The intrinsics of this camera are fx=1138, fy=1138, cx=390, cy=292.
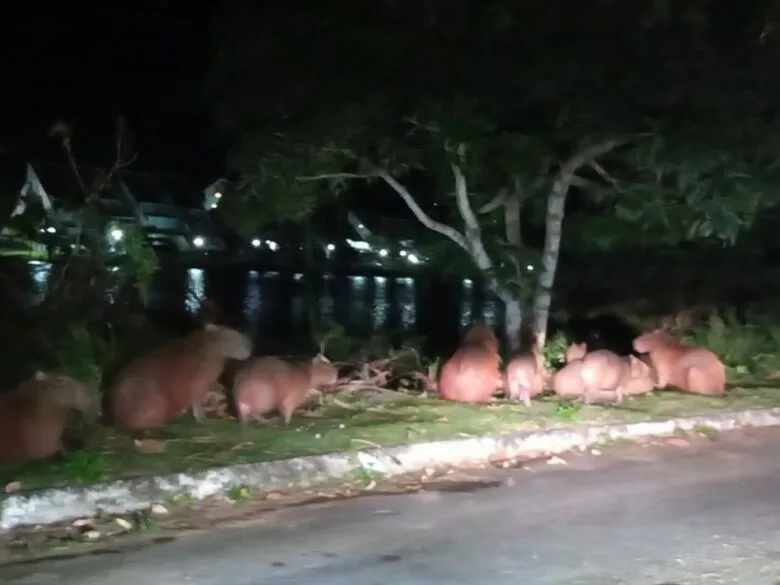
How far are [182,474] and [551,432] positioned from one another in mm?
3503

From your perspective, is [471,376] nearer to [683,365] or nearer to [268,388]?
[268,388]

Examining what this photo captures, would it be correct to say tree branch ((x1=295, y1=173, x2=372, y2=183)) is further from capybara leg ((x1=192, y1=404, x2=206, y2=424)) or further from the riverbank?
capybara leg ((x1=192, y1=404, x2=206, y2=424))

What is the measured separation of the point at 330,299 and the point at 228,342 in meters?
12.7

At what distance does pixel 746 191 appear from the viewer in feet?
37.9

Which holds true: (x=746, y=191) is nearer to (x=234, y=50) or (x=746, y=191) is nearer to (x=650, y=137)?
(x=650, y=137)

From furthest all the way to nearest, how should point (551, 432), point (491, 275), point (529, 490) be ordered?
point (491, 275) < point (551, 432) < point (529, 490)

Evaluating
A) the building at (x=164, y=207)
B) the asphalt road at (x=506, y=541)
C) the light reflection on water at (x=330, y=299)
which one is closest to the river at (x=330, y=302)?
the light reflection on water at (x=330, y=299)

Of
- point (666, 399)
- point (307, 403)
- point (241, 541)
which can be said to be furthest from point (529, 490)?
point (666, 399)

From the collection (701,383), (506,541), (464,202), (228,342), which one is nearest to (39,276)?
(228,342)

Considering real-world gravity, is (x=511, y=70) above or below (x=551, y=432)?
above

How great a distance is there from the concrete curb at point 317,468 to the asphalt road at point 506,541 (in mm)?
557

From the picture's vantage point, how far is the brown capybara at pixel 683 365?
40.8 feet

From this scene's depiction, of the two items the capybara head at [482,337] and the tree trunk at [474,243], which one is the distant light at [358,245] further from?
the capybara head at [482,337]

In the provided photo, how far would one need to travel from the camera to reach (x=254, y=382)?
9.65 metres
